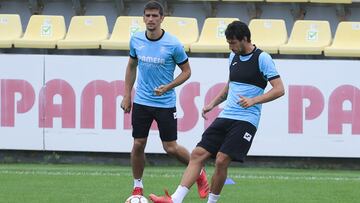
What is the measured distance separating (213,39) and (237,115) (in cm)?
707

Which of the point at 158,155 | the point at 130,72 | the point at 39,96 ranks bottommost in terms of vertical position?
the point at 158,155

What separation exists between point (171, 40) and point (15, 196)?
7.85 ft

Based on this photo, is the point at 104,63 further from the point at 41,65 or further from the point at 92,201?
the point at 92,201

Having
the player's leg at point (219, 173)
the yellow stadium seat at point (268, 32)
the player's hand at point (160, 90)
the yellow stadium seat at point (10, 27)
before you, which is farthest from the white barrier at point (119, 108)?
the player's leg at point (219, 173)

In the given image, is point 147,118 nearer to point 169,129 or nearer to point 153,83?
point 169,129

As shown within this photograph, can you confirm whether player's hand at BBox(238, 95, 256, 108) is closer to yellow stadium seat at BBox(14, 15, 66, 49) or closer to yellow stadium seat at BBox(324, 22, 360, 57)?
yellow stadium seat at BBox(324, 22, 360, 57)

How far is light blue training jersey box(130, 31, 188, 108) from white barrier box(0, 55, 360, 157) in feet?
14.2

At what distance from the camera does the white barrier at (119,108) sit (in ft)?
47.2

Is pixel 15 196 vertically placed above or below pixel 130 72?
below

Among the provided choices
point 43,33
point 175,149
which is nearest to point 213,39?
point 43,33

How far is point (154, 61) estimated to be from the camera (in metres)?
10.1

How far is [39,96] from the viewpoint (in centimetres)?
1481

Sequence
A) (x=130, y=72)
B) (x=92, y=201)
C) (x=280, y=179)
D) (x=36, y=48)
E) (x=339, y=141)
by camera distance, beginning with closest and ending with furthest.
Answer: (x=92, y=201) → (x=130, y=72) → (x=280, y=179) → (x=339, y=141) → (x=36, y=48)

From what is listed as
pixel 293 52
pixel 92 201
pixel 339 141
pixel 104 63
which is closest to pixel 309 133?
pixel 339 141
